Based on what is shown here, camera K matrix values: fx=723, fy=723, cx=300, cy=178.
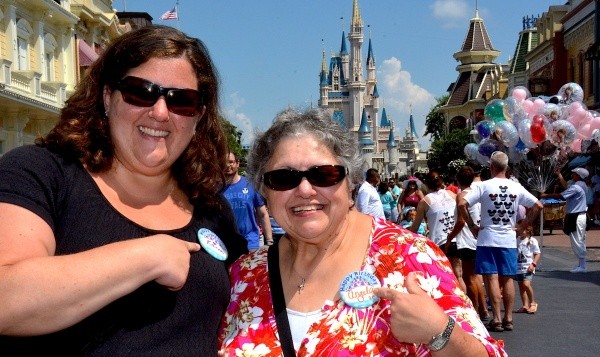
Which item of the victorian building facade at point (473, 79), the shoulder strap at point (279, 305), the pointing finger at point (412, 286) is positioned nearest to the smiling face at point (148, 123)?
the shoulder strap at point (279, 305)

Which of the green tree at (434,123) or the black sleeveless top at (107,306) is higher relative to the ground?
the green tree at (434,123)

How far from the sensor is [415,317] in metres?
2.10

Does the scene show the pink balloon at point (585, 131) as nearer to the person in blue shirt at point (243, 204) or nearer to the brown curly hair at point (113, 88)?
the person in blue shirt at point (243, 204)

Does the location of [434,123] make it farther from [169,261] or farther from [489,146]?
[169,261]

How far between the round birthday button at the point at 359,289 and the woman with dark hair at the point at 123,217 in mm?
420

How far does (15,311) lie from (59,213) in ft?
1.28

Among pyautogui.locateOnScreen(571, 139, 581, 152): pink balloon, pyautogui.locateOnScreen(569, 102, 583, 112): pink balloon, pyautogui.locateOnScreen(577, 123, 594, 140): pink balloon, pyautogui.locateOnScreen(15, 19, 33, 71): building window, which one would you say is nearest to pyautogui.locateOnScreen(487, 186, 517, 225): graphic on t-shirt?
pyautogui.locateOnScreen(571, 139, 581, 152): pink balloon

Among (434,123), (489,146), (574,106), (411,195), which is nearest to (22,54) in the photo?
(411,195)

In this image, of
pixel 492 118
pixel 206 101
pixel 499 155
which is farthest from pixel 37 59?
pixel 206 101

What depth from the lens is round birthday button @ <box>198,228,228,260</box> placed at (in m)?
2.36

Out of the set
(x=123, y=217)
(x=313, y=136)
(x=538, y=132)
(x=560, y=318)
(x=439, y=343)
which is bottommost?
(x=560, y=318)

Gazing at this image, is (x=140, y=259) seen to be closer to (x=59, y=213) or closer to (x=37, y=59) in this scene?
(x=59, y=213)

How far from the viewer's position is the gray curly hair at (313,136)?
257 cm

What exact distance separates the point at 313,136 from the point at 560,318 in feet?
24.7
